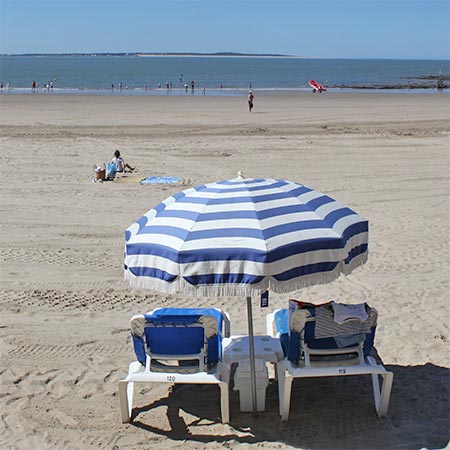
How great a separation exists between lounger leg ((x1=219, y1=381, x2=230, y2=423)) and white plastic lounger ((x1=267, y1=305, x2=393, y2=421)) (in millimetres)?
469

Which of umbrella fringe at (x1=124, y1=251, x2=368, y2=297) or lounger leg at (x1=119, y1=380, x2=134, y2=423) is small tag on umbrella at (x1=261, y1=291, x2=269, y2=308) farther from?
lounger leg at (x1=119, y1=380, x2=134, y2=423)

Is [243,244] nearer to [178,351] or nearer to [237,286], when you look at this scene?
[237,286]

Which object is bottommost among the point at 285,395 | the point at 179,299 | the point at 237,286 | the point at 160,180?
the point at 179,299

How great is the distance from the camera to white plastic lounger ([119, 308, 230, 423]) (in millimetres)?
5891

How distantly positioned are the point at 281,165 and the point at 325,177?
2157 mm

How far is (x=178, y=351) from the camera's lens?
235 inches

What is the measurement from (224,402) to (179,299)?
3.18 m

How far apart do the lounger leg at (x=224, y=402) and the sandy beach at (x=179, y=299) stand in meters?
0.09

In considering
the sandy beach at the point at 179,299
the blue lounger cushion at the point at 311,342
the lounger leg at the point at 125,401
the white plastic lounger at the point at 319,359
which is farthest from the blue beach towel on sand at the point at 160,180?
the white plastic lounger at the point at 319,359

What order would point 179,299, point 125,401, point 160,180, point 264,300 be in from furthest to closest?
1. point 160,180
2. point 179,299
3. point 125,401
4. point 264,300

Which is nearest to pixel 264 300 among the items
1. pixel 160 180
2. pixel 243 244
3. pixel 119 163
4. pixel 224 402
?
pixel 243 244

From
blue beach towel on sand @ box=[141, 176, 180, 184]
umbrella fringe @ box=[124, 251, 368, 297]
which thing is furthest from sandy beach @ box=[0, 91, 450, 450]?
umbrella fringe @ box=[124, 251, 368, 297]

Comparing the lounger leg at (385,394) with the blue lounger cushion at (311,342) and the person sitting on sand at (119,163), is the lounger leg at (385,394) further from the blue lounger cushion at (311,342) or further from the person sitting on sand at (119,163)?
the person sitting on sand at (119,163)

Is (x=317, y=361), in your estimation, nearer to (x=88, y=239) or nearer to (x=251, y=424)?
(x=251, y=424)
